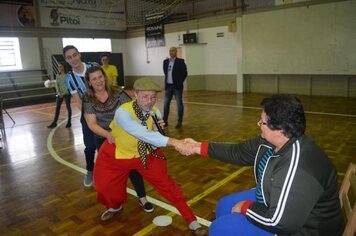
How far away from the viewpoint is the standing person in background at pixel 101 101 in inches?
111

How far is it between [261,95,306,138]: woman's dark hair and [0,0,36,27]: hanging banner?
1359 cm

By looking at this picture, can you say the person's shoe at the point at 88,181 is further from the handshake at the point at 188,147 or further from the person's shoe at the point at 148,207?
the handshake at the point at 188,147

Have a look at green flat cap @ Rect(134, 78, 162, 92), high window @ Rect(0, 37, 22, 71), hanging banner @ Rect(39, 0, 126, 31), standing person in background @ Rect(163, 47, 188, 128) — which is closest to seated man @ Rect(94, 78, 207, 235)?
green flat cap @ Rect(134, 78, 162, 92)

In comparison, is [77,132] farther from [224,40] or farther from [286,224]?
[224,40]

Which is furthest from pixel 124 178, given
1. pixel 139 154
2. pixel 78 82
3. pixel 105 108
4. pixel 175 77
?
pixel 175 77

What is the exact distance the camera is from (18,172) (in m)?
4.21

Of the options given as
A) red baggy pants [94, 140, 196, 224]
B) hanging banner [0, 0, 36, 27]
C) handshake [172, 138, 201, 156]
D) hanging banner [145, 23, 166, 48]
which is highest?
hanging banner [0, 0, 36, 27]

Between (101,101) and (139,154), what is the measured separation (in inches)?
30.4

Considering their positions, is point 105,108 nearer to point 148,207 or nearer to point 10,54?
point 148,207

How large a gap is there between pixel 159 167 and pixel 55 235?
3.64ft

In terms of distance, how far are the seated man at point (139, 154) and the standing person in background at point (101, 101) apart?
1.12 feet

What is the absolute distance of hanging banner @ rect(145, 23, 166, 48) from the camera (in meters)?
14.6

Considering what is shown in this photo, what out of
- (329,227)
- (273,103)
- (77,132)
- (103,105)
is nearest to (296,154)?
(273,103)

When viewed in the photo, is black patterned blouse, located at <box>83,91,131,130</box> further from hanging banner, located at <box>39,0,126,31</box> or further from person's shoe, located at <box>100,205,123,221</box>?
hanging banner, located at <box>39,0,126,31</box>
